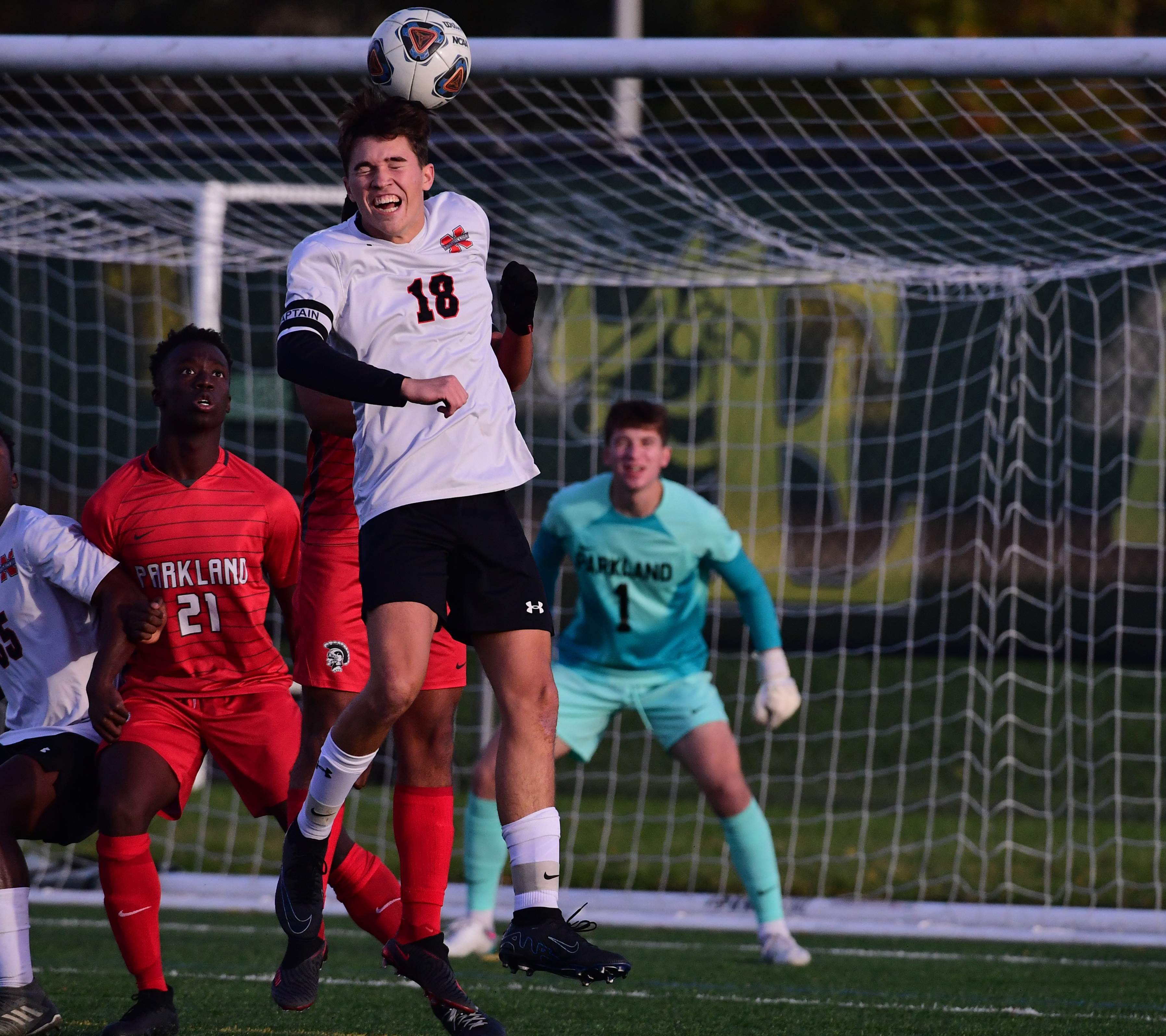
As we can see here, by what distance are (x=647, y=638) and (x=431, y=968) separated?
2.76 m

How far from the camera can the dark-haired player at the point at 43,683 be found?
4.20 m

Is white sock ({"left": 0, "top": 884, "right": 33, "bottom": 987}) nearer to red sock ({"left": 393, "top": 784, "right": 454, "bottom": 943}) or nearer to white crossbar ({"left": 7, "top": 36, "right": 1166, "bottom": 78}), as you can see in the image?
red sock ({"left": 393, "top": 784, "right": 454, "bottom": 943})

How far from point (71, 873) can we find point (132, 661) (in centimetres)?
368

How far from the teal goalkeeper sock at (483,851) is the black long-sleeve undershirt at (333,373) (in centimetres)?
312

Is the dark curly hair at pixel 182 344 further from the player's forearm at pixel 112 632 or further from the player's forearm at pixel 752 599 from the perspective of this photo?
the player's forearm at pixel 752 599

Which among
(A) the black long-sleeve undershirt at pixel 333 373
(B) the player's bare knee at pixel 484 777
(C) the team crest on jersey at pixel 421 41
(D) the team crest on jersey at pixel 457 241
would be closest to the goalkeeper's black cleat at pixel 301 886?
(A) the black long-sleeve undershirt at pixel 333 373

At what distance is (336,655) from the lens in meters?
4.48

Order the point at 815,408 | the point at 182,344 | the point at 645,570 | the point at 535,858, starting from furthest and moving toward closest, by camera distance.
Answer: the point at 815,408 < the point at 645,570 < the point at 182,344 < the point at 535,858

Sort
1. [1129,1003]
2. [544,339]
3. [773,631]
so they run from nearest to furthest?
[1129,1003], [773,631], [544,339]

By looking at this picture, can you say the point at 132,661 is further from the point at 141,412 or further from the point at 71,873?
the point at 141,412

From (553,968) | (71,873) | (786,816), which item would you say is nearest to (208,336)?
(553,968)

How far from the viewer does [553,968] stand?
348 cm

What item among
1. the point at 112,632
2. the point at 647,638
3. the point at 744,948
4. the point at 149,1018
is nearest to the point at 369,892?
the point at 149,1018

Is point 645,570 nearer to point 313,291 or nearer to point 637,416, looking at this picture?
point 637,416
